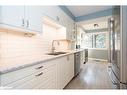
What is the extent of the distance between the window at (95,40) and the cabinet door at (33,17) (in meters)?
6.13

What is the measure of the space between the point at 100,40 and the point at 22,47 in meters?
6.40

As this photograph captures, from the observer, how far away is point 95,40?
24.5 ft

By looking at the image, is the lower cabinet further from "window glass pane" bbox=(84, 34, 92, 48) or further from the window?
"window glass pane" bbox=(84, 34, 92, 48)

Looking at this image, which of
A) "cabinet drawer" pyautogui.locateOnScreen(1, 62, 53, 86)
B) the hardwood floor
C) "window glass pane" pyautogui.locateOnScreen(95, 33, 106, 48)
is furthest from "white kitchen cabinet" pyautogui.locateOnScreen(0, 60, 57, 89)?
"window glass pane" pyautogui.locateOnScreen(95, 33, 106, 48)

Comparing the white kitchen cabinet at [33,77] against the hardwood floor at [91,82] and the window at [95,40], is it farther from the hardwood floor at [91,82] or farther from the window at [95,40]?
the window at [95,40]

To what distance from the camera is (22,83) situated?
1.11 metres

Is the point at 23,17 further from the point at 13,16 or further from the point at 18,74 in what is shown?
the point at 18,74

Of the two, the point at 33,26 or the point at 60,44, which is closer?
the point at 33,26

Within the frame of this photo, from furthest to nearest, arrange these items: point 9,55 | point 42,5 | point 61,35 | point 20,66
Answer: point 61,35
point 42,5
point 9,55
point 20,66

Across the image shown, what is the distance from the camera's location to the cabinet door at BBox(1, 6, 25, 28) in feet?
3.92

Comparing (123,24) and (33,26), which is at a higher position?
(33,26)
